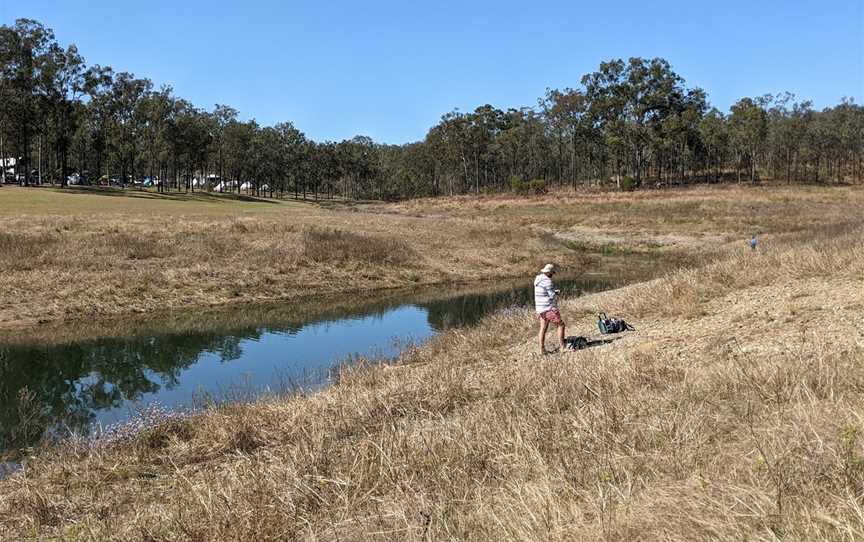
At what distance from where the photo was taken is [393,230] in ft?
151

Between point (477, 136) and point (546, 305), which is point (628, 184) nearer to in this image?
point (477, 136)

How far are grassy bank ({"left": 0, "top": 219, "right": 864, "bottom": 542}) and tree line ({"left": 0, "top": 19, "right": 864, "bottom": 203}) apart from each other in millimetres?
86681

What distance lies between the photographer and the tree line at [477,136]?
85750mm

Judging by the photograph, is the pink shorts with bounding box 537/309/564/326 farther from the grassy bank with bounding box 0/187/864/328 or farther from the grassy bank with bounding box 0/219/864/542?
the grassy bank with bounding box 0/187/864/328

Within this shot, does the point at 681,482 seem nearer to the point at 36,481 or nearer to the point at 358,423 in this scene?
the point at 358,423

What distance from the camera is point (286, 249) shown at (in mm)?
33469

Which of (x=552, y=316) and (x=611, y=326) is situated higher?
(x=552, y=316)

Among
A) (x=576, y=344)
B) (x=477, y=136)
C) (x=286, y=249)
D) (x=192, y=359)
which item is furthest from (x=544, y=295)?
(x=477, y=136)

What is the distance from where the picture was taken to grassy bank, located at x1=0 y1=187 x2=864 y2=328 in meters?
25.4

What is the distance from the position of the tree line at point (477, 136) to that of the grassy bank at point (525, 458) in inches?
3413

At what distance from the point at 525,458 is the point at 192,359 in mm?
14386

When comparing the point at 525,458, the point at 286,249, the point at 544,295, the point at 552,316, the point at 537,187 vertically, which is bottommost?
the point at 525,458

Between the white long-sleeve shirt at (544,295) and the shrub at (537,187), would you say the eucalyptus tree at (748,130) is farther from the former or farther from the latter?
the white long-sleeve shirt at (544,295)

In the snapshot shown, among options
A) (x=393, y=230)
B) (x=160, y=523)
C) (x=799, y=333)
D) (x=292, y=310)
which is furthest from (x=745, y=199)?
(x=160, y=523)
